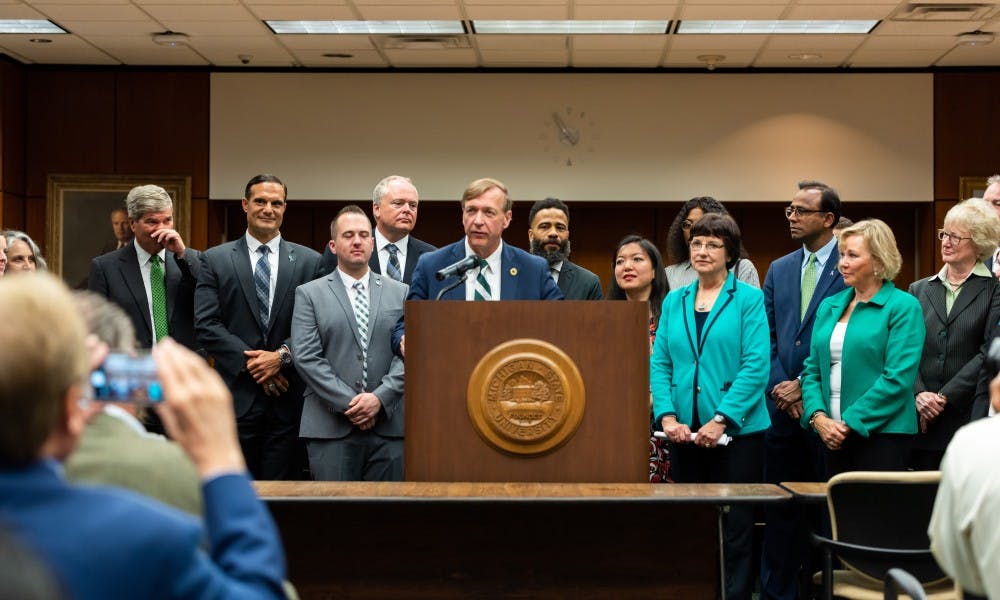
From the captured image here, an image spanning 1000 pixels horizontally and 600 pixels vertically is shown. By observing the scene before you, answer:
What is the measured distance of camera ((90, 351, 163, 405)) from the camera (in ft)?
4.70

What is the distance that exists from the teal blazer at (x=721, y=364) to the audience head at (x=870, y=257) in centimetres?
41

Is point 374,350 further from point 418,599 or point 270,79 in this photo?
point 270,79

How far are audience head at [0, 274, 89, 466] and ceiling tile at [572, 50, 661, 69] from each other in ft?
29.1

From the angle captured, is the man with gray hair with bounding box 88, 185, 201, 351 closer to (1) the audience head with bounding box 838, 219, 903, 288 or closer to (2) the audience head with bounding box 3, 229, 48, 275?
(2) the audience head with bounding box 3, 229, 48, 275

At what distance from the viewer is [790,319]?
5.35 metres

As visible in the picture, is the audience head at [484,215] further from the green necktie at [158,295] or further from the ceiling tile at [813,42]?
the ceiling tile at [813,42]

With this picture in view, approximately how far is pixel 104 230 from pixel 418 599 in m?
7.64

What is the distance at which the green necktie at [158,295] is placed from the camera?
5.30 metres

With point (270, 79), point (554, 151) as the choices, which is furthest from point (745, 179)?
point (270, 79)

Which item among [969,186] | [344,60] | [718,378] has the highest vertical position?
[344,60]

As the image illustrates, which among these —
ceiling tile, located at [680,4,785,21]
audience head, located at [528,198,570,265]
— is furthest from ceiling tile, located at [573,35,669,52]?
audience head, located at [528,198,570,265]

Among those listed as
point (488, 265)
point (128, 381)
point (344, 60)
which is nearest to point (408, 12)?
point (344, 60)

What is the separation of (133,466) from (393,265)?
385cm

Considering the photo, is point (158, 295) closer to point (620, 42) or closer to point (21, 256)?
point (21, 256)
